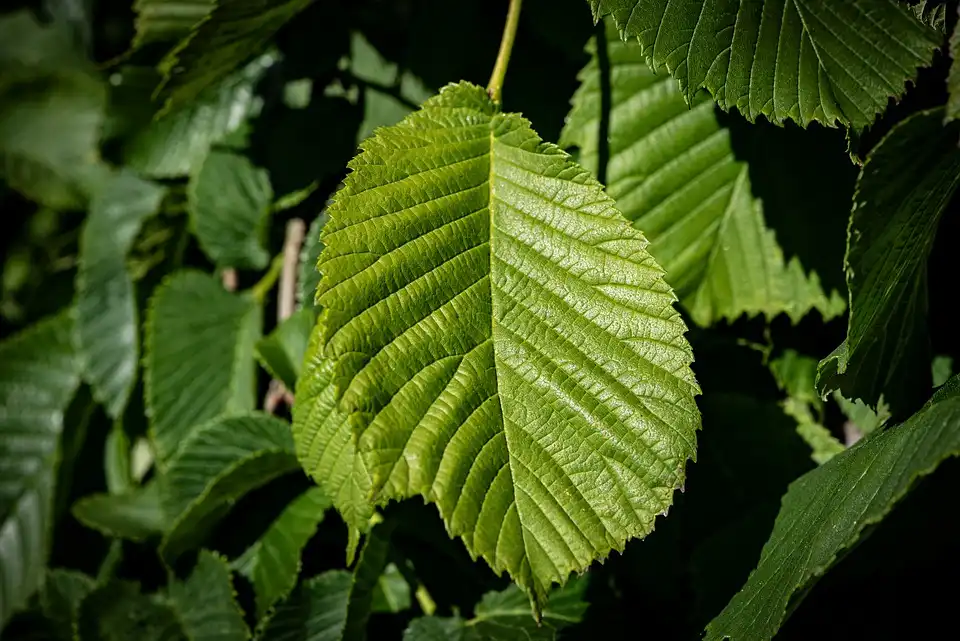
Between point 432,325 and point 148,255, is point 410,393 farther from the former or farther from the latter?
point 148,255

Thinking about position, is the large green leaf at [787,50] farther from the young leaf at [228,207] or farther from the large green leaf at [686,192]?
the young leaf at [228,207]

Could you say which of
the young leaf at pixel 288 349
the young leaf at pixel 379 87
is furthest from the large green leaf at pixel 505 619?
the young leaf at pixel 379 87

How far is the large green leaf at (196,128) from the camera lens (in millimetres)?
1586

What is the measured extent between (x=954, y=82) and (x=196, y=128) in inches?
52.0

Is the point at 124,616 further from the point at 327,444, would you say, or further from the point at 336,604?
the point at 327,444

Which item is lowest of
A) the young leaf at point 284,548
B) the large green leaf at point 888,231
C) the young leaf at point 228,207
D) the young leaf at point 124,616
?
the large green leaf at point 888,231

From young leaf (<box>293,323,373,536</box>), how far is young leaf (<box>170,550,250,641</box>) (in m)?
0.38

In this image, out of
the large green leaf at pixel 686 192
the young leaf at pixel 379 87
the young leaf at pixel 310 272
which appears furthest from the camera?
the young leaf at pixel 379 87

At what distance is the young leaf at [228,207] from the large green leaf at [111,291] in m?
0.18

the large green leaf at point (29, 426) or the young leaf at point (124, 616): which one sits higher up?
the large green leaf at point (29, 426)

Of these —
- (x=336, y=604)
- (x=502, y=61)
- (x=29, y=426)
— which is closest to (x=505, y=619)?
(x=336, y=604)

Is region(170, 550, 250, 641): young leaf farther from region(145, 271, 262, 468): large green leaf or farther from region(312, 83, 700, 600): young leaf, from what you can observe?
region(312, 83, 700, 600): young leaf

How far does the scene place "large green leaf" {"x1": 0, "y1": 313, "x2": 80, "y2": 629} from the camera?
1.83 metres

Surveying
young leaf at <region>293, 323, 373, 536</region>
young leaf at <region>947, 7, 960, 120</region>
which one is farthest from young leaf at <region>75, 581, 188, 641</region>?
young leaf at <region>947, 7, 960, 120</region>
